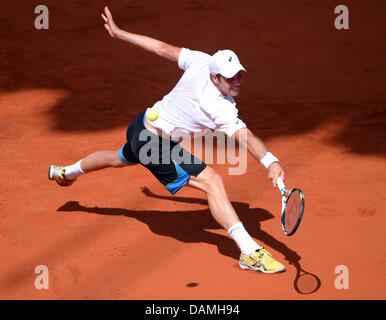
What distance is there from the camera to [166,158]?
5.22 m

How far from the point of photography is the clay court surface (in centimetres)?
507

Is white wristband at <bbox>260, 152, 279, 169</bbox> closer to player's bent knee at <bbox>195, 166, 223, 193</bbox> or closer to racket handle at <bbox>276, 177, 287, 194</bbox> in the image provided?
racket handle at <bbox>276, 177, 287, 194</bbox>

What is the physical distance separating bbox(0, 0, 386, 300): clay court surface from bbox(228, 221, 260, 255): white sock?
19 centimetres

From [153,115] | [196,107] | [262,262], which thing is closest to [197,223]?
[262,262]

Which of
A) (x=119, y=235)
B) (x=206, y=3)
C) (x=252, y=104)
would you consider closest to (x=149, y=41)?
(x=119, y=235)

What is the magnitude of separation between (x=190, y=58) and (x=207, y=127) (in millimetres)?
589

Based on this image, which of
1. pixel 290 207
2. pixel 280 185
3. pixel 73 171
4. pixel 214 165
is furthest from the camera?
pixel 214 165

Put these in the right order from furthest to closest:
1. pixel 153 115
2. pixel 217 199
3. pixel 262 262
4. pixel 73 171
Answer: pixel 73 171
pixel 153 115
pixel 217 199
pixel 262 262

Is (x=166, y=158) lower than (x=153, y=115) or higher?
lower

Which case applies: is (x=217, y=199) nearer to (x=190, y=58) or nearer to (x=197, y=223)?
(x=197, y=223)

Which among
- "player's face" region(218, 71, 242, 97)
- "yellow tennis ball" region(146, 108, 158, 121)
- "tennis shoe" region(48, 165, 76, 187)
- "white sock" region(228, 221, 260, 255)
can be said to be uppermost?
"player's face" region(218, 71, 242, 97)

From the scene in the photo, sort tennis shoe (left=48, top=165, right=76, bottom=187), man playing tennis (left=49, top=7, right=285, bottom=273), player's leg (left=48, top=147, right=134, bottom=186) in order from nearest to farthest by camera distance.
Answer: man playing tennis (left=49, top=7, right=285, bottom=273) < player's leg (left=48, top=147, right=134, bottom=186) < tennis shoe (left=48, top=165, right=76, bottom=187)

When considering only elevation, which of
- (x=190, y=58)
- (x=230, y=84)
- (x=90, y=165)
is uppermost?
(x=190, y=58)

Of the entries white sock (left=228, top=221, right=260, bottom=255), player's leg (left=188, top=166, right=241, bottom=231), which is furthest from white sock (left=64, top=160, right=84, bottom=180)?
white sock (left=228, top=221, right=260, bottom=255)
